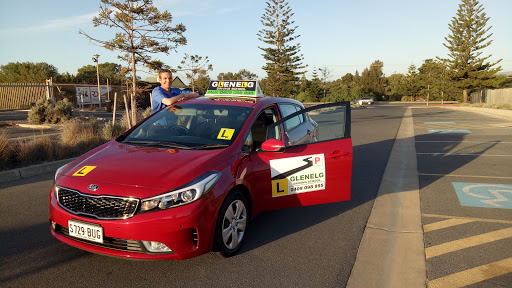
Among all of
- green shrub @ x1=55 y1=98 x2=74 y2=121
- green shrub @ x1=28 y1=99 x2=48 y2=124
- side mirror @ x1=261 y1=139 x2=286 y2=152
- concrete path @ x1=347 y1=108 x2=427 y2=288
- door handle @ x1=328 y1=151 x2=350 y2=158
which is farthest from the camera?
green shrub @ x1=55 y1=98 x2=74 y2=121

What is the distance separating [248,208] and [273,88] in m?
45.7

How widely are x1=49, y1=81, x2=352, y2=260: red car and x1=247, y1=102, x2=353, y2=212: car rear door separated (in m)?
0.01

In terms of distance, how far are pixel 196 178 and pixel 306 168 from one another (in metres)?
1.55

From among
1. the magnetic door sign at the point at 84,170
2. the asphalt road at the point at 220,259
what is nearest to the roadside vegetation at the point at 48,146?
the asphalt road at the point at 220,259

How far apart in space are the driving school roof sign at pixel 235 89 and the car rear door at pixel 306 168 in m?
0.86

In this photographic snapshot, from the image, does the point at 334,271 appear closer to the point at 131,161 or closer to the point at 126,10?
the point at 131,161

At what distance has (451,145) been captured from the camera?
37.4 feet

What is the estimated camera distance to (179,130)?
14.8 ft

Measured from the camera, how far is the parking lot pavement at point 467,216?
3455 millimetres

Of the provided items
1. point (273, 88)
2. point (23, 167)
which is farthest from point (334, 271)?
point (273, 88)

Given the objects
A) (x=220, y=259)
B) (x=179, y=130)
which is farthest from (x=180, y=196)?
(x=179, y=130)

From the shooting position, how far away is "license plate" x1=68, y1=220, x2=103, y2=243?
309 centimetres

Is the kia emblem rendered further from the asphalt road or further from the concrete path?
the concrete path

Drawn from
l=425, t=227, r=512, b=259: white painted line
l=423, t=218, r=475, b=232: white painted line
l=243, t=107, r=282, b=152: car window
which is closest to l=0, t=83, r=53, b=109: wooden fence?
l=243, t=107, r=282, b=152: car window
